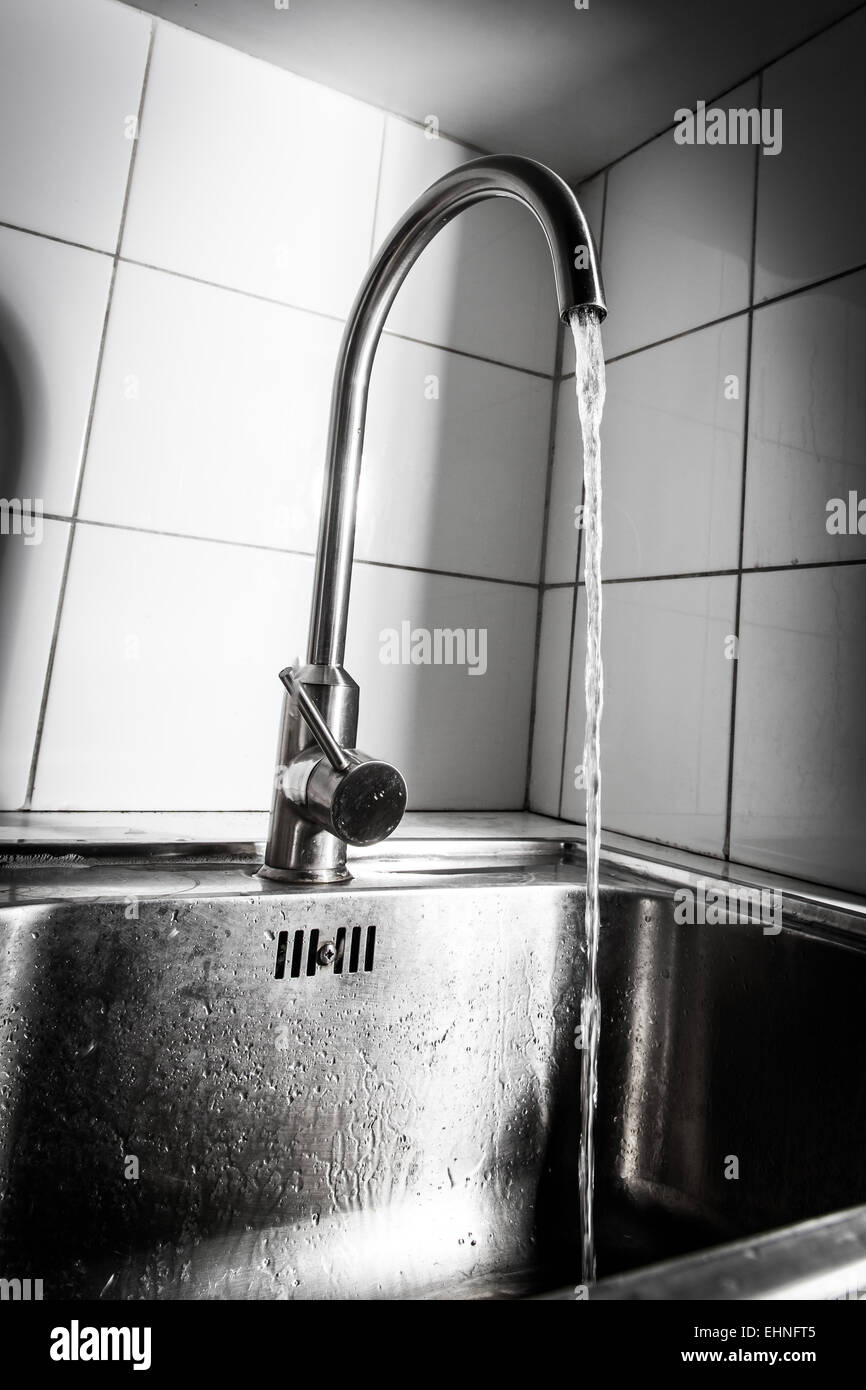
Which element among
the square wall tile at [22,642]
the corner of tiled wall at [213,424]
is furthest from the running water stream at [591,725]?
the square wall tile at [22,642]

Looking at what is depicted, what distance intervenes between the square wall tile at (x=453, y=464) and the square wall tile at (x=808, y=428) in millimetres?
283

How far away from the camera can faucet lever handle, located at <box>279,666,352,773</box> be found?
1.75 feet

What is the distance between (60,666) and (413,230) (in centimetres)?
45

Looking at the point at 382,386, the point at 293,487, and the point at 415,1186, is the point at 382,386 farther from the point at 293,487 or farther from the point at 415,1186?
the point at 415,1186

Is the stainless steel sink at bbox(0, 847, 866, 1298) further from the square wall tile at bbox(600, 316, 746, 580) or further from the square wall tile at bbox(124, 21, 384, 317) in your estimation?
the square wall tile at bbox(124, 21, 384, 317)

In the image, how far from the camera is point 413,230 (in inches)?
23.5

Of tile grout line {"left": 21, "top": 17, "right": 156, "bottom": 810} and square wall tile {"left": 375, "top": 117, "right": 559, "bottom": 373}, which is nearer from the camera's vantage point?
tile grout line {"left": 21, "top": 17, "right": 156, "bottom": 810}

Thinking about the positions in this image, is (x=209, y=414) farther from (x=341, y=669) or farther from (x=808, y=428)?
(x=808, y=428)

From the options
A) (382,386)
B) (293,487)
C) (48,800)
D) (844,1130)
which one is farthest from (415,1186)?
(382,386)

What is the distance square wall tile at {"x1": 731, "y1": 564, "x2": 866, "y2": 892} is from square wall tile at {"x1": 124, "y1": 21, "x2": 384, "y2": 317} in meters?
Answer: 0.53

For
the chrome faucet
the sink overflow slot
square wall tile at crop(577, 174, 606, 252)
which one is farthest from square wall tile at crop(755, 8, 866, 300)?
the sink overflow slot

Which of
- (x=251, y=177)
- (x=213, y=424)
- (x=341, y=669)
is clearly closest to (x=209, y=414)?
(x=213, y=424)
